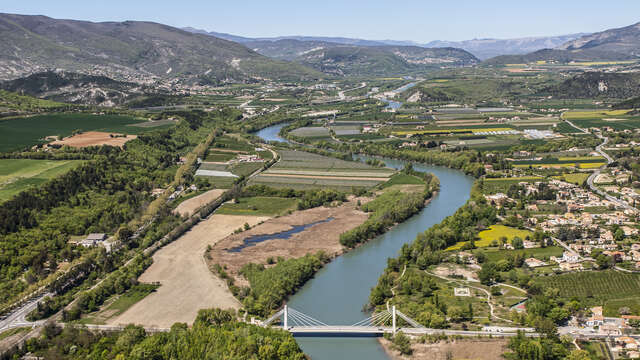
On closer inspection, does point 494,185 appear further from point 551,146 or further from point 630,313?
point 630,313

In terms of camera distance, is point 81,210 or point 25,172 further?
point 25,172

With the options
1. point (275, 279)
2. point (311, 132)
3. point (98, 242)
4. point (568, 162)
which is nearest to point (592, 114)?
point (568, 162)

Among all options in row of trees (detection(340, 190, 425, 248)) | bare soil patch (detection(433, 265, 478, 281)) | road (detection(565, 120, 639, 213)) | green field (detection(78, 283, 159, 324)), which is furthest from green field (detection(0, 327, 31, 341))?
road (detection(565, 120, 639, 213))

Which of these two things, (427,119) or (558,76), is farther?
(558,76)

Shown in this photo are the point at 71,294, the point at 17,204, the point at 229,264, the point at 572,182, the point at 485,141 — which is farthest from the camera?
the point at 485,141

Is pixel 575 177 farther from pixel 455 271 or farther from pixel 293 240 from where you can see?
pixel 293 240

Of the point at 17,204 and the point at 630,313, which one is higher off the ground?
the point at 17,204

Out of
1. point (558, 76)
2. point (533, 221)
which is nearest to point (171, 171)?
point (533, 221)

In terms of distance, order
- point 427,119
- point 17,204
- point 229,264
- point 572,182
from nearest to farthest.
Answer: point 229,264
point 17,204
point 572,182
point 427,119
